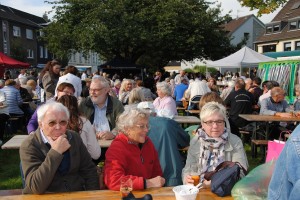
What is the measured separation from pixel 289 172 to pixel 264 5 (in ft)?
35.1

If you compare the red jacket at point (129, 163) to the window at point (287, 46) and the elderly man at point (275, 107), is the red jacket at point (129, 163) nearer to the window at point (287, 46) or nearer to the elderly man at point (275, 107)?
the elderly man at point (275, 107)

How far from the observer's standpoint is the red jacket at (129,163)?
287 cm

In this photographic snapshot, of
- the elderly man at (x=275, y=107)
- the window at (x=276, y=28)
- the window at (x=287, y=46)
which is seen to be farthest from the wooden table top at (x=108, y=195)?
the window at (x=276, y=28)

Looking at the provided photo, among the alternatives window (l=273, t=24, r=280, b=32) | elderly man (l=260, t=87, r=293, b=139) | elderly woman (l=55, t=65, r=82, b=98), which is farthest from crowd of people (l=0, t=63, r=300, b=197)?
window (l=273, t=24, r=280, b=32)

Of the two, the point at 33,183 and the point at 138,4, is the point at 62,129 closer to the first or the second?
the point at 33,183

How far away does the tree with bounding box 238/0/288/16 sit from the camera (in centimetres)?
1088

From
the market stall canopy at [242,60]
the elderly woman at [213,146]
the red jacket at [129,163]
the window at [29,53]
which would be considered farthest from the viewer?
the window at [29,53]

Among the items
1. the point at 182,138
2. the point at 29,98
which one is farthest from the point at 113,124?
the point at 29,98

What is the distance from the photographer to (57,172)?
114 inches

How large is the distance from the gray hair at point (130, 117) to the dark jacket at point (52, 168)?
389 millimetres

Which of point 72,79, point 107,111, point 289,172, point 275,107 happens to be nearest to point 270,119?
point 275,107

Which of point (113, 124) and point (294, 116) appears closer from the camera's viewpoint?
point (113, 124)

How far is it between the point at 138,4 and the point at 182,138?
20737 millimetres

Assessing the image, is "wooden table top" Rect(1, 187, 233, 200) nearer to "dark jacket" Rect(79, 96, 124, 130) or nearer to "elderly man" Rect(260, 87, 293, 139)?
"dark jacket" Rect(79, 96, 124, 130)
